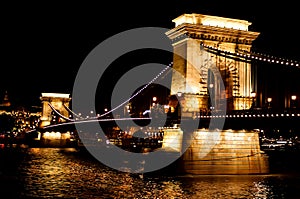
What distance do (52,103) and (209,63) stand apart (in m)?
55.6

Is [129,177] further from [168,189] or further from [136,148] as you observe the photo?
[136,148]

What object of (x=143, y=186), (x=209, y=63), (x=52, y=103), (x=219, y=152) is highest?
(x=52, y=103)

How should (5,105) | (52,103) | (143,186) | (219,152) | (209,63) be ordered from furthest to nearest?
(5,105), (52,103), (209,63), (219,152), (143,186)

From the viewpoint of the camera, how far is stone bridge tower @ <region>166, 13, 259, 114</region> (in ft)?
92.7

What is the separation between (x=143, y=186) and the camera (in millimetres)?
23000

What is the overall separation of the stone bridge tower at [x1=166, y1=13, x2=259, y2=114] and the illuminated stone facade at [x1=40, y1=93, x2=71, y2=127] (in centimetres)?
5224

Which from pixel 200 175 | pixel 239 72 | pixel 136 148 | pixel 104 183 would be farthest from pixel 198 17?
pixel 136 148

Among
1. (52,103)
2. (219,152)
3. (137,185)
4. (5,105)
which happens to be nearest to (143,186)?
(137,185)

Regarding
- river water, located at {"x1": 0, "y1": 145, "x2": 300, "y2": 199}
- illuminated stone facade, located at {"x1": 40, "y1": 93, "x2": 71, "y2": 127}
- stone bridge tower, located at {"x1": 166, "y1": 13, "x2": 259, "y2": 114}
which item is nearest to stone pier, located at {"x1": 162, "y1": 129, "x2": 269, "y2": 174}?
river water, located at {"x1": 0, "y1": 145, "x2": 300, "y2": 199}

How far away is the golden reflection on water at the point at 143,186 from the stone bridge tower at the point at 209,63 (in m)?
4.58

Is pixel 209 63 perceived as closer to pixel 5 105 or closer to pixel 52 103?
pixel 52 103

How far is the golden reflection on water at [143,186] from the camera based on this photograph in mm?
20438

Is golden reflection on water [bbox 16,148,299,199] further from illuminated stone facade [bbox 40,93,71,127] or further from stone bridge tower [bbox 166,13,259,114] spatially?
illuminated stone facade [bbox 40,93,71,127]

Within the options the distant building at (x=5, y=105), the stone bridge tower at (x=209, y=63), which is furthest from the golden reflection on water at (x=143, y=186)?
the distant building at (x=5, y=105)
